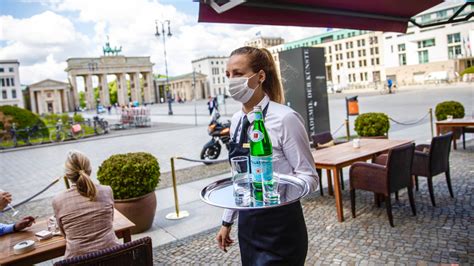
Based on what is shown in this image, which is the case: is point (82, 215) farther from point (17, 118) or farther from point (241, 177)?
point (17, 118)

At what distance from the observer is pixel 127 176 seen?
5184 millimetres

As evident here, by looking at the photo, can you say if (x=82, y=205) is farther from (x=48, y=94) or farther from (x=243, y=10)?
(x=48, y=94)

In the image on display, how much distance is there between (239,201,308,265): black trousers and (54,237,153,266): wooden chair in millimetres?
681

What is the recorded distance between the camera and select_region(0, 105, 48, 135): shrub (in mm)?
22438

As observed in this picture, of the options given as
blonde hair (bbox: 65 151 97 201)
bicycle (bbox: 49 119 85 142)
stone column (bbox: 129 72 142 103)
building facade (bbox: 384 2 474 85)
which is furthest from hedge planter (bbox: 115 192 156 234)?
stone column (bbox: 129 72 142 103)

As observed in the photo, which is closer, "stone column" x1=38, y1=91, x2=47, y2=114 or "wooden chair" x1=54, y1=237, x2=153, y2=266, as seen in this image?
"wooden chair" x1=54, y1=237, x2=153, y2=266

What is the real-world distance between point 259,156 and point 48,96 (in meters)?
105

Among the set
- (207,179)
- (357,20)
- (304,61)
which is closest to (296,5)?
(357,20)

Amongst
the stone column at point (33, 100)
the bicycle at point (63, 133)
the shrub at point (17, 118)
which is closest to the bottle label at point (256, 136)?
the bicycle at point (63, 133)

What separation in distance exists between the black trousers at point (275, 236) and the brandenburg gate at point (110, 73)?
3921 inches

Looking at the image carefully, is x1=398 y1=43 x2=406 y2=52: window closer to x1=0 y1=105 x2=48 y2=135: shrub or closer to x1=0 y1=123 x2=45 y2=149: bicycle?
x1=0 y1=105 x2=48 y2=135: shrub

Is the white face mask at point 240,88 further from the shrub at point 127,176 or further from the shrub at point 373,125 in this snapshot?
the shrub at point 373,125

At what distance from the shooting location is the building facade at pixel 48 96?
8994 cm

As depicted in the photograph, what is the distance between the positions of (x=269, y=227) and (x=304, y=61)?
33.4 feet
